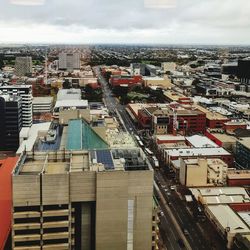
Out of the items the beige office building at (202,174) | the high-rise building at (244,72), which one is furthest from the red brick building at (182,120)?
the high-rise building at (244,72)

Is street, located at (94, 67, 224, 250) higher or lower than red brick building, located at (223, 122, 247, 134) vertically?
lower

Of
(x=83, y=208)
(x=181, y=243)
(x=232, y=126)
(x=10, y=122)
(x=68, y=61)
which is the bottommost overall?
(x=181, y=243)

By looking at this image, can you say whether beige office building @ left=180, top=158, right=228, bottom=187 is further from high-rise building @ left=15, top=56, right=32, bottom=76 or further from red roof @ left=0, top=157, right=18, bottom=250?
high-rise building @ left=15, top=56, right=32, bottom=76

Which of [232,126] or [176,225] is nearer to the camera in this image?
[176,225]

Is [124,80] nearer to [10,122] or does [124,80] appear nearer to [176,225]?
[10,122]

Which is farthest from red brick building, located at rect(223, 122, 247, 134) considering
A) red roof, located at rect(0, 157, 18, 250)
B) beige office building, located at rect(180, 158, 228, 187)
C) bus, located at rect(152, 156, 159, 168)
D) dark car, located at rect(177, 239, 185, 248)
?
red roof, located at rect(0, 157, 18, 250)

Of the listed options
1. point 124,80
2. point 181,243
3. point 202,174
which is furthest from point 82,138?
point 124,80
